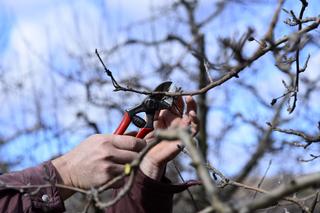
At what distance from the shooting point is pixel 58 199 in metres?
1.71

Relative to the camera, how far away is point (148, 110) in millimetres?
1951

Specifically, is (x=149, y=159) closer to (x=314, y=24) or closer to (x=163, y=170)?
(x=163, y=170)

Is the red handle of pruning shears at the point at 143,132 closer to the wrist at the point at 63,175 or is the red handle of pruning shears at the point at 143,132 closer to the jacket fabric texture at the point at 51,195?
the jacket fabric texture at the point at 51,195

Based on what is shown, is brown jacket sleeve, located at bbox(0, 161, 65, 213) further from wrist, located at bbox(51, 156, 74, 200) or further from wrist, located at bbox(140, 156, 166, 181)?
wrist, located at bbox(140, 156, 166, 181)

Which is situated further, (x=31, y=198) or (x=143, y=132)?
(x=143, y=132)

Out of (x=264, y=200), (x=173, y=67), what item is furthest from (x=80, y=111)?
(x=264, y=200)

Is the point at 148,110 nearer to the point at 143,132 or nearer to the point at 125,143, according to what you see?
the point at 143,132

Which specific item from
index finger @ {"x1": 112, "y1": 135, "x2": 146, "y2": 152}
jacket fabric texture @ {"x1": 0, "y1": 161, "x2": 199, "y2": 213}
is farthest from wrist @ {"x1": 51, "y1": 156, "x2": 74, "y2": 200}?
index finger @ {"x1": 112, "y1": 135, "x2": 146, "y2": 152}

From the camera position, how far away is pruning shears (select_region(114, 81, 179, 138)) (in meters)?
1.90

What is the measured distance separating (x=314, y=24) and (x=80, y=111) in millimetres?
6297

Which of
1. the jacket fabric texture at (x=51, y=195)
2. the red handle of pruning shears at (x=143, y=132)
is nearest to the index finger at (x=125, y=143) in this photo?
the jacket fabric texture at (x=51, y=195)

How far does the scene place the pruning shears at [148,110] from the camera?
6.24 feet

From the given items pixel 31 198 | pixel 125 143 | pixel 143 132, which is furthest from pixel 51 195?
pixel 143 132

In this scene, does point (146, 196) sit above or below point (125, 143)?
below
